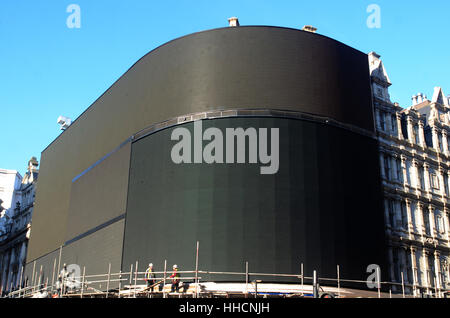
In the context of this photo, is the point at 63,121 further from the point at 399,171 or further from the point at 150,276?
the point at 399,171

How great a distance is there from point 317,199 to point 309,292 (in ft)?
25.1

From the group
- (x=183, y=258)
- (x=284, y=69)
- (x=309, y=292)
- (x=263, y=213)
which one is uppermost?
(x=284, y=69)

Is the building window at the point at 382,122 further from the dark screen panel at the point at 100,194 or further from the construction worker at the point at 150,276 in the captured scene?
the construction worker at the point at 150,276

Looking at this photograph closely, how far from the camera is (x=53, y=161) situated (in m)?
75.4

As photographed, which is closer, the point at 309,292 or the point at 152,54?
the point at 309,292

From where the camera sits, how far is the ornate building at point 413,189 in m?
52.8

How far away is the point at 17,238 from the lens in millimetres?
92312

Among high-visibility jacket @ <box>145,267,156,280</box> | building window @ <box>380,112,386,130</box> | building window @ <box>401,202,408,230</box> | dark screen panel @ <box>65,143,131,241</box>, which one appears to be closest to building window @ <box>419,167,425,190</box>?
building window @ <box>401,202,408,230</box>

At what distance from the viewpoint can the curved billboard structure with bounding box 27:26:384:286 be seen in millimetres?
44688

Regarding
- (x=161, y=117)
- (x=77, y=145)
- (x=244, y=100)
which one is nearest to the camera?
(x=244, y=100)

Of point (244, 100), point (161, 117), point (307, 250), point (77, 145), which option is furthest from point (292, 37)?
point (77, 145)

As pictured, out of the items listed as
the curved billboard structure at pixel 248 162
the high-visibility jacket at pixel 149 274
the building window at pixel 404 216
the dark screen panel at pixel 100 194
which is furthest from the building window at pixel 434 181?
the dark screen panel at pixel 100 194

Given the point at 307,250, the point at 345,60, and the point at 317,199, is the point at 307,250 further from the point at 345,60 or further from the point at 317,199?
the point at 345,60

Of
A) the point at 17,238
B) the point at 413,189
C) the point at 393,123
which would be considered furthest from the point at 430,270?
the point at 17,238
